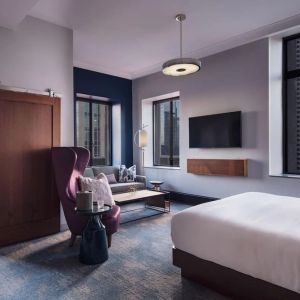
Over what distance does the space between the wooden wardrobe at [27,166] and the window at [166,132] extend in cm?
327

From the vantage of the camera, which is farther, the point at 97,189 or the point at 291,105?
the point at 291,105

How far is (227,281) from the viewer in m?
2.01

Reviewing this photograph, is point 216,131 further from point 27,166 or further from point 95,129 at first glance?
point 27,166

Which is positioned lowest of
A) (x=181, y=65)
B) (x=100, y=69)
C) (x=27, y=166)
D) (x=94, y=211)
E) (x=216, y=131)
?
(x=94, y=211)

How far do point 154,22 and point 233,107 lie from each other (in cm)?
205

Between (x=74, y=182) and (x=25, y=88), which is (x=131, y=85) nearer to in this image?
(x=25, y=88)

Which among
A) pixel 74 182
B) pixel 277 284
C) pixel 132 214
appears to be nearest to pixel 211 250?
pixel 277 284

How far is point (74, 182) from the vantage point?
335 centimetres

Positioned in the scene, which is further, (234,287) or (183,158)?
(183,158)

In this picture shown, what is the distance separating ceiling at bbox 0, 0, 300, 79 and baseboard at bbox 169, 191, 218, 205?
9.39 ft

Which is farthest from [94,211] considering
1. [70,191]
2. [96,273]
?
[70,191]

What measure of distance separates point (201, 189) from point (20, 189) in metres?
3.37

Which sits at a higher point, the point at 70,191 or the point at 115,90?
the point at 115,90

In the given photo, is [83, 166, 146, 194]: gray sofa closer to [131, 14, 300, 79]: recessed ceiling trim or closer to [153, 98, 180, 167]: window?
[153, 98, 180, 167]: window
